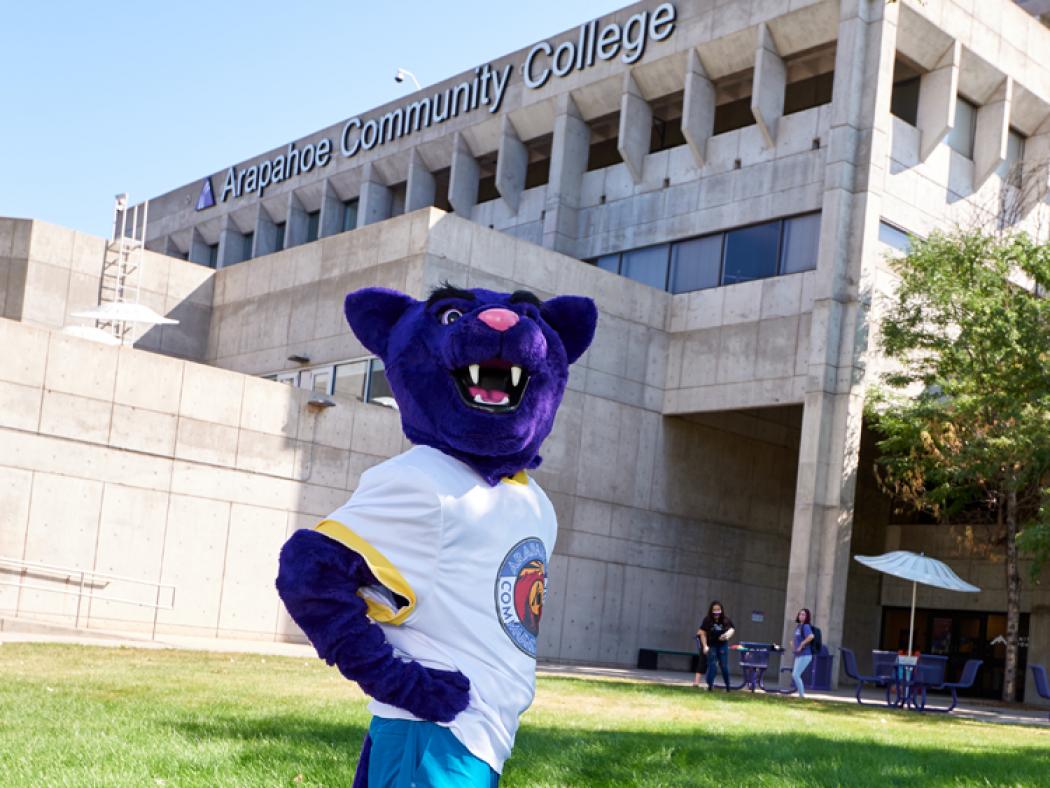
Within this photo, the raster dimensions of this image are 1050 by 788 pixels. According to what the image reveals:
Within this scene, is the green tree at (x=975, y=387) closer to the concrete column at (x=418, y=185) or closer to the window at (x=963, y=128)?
the window at (x=963, y=128)

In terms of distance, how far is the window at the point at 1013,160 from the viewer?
31.4m

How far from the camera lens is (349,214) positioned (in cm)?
4075

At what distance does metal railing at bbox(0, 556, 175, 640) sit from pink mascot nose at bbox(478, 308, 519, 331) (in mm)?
18202

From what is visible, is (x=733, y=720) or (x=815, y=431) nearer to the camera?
(x=733, y=720)

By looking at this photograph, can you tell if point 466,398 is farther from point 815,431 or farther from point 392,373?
point 815,431

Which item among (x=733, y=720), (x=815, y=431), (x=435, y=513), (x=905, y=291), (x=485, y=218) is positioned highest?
(x=485, y=218)

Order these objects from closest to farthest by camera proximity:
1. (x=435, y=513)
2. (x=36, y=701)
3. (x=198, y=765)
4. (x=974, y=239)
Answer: (x=435, y=513), (x=198, y=765), (x=36, y=701), (x=974, y=239)

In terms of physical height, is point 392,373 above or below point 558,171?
below

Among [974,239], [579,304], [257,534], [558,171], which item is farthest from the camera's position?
[558,171]

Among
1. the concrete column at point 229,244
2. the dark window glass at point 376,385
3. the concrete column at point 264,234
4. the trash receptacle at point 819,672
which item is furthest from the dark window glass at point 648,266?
the concrete column at point 229,244

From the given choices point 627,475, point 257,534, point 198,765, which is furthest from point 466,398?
point 627,475

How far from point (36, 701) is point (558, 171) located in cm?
2459

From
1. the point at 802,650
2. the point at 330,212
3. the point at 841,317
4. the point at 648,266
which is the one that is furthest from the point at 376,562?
the point at 330,212

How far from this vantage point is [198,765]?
7453mm
